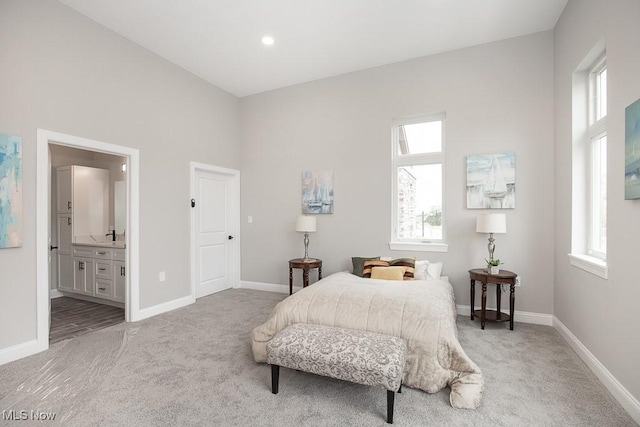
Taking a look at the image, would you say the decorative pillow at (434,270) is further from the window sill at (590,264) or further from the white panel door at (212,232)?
the white panel door at (212,232)

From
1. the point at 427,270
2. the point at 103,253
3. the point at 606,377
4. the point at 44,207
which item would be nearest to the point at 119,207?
the point at 103,253

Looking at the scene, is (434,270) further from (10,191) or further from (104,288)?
(104,288)

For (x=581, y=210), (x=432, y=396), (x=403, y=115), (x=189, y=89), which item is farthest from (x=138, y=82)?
(x=581, y=210)

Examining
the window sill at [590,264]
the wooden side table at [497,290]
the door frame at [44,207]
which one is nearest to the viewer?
the window sill at [590,264]

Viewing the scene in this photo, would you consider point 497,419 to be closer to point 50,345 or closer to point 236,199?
point 50,345

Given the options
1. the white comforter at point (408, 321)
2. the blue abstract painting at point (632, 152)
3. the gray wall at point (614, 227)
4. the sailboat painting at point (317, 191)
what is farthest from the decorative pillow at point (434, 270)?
the blue abstract painting at point (632, 152)

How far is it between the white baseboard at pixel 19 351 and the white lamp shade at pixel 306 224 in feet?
9.48

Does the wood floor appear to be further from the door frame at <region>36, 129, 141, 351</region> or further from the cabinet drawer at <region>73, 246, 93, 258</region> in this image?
the cabinet drawer at <region>73, 246, 93, 258</region>

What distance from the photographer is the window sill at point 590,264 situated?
2.23 m

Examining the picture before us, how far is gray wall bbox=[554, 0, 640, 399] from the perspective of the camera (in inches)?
73.6

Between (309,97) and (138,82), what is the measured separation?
225 centimetres

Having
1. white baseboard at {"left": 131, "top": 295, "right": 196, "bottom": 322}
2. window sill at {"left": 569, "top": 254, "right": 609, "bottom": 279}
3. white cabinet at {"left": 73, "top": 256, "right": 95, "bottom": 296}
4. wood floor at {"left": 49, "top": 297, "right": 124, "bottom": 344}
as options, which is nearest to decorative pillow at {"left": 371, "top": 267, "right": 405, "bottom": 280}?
window sill at {"left": 569, "top": 254, "right": 609, "bottom": 279}

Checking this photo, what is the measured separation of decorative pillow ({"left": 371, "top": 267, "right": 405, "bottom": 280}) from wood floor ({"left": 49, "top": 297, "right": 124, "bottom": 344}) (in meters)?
3.02

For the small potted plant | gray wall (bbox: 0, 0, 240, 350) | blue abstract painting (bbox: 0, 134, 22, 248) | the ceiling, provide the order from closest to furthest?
blue abstract painting (bbox: 0, 134, 22, 248) → gray wall (bbox: 0, 0, 240, 350) → the ceiling → the small potted plant
